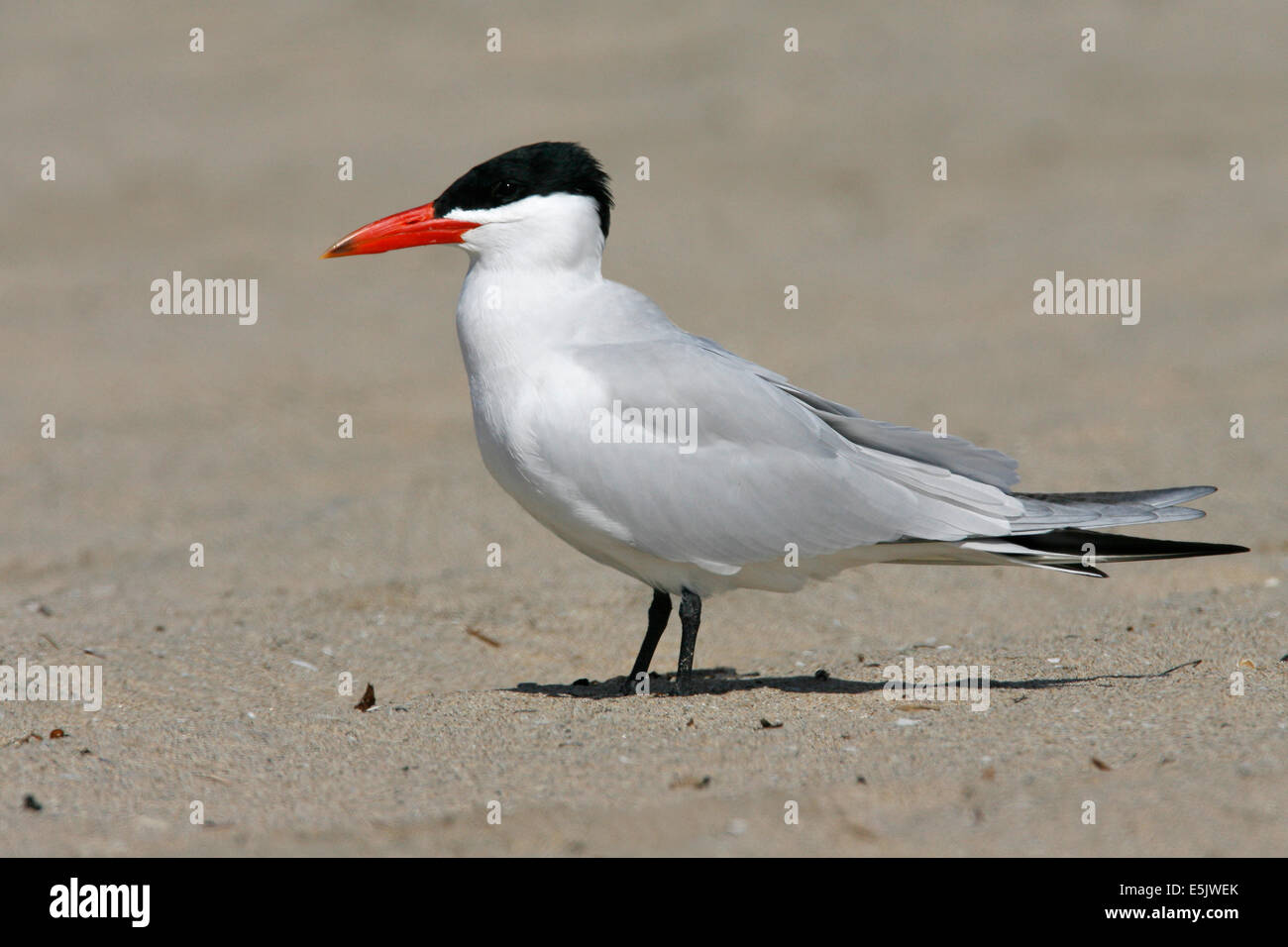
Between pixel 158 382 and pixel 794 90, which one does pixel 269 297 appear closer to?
pixel 158 382

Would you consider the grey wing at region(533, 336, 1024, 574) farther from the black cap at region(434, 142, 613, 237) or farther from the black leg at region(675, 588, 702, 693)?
the black cap at region(434, 142, 613, 237)

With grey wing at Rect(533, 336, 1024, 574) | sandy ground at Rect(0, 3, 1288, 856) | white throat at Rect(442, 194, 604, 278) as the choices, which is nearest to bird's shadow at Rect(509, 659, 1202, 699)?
sandy ground at Rect(0, 3, 1288, 856)

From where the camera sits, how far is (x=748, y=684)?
531 centimetres

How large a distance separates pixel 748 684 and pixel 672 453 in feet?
3.14

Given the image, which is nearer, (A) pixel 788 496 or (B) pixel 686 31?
(A) pixel 788 496

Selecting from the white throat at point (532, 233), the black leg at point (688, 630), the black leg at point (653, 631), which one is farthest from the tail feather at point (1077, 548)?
the white throat at point (532, 233)

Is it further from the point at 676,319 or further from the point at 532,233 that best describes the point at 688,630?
the point at 676,319

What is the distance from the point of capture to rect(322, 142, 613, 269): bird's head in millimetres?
5090

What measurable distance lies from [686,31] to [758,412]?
13384mm

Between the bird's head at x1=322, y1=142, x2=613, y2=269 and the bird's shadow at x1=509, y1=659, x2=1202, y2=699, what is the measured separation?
1.53 m

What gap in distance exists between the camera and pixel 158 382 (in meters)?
11.6

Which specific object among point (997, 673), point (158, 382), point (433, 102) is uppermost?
point (433, 102)

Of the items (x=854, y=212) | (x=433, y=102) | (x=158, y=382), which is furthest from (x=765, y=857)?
(x=433, y=102)

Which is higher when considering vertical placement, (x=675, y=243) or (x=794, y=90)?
(x=794, y=90)
